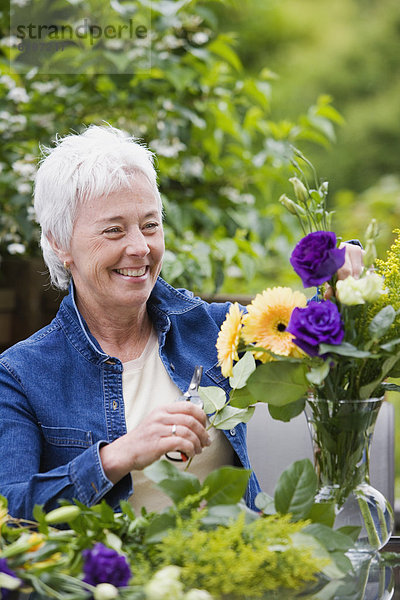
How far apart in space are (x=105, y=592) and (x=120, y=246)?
33.2 inches

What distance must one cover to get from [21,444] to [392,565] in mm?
661

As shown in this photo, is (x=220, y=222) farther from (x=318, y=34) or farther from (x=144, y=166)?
(x=318, y=34)

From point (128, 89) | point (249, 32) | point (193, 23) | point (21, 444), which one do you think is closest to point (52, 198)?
point (21, 444)

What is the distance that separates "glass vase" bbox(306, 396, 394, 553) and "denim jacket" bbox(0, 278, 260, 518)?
0.36 meters

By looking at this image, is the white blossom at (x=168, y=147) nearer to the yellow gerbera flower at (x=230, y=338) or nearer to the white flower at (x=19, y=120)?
the white flower at (x=19, y=120)

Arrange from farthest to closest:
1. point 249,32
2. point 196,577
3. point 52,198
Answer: point 249,32 < point 52,198 < point 196,577

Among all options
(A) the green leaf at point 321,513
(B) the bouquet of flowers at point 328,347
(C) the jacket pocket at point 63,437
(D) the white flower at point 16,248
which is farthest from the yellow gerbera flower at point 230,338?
(D) the white flower at point 16,248

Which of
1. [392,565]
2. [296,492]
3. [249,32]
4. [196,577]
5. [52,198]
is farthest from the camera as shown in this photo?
[249,32]

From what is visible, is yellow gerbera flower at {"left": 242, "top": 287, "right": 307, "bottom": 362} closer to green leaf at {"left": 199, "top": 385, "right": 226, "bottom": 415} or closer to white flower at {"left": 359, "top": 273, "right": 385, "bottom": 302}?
white flower at {"left": 359, "top": 273, "right": 385, "bottom": 302}

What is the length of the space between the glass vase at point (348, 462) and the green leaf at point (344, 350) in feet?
0.31

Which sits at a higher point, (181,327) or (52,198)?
(52,198)

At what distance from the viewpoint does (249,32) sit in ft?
23.1

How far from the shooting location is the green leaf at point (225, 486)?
1.00 m

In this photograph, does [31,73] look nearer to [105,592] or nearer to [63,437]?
[63,437]
